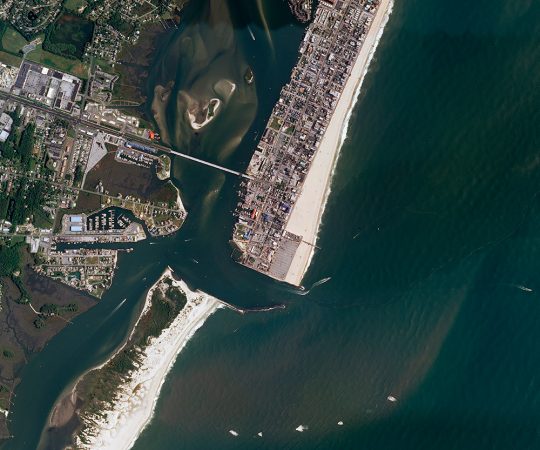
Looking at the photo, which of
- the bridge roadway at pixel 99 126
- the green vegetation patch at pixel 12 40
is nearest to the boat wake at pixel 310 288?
the bridge roadway at pixel 99 126

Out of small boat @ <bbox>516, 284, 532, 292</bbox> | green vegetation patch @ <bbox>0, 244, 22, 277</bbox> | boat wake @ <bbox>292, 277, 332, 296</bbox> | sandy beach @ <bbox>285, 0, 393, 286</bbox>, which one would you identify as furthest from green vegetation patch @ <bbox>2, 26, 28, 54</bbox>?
small boat @ <bbox>516, 284, 532, 292</bbox>

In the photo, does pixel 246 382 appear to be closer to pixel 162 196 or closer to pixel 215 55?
pixel 162 196

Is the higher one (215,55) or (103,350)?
(215,55)

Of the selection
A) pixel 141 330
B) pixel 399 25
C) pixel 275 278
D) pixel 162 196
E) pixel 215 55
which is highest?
pixel 399 25

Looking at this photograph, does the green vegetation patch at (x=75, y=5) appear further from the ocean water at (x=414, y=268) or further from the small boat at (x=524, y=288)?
the small boat at (x=524, y=288)

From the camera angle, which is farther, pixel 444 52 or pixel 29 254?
pixel 29 254

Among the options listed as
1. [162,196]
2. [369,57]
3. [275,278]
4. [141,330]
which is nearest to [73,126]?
[162,196]

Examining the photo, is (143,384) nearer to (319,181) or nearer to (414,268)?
(319,181)
